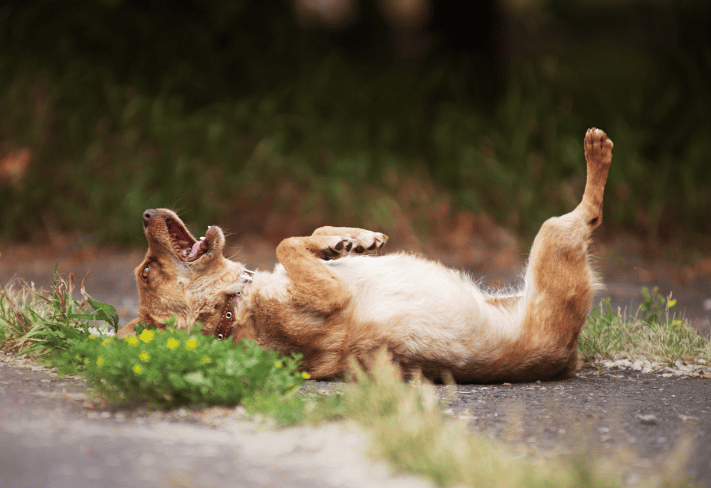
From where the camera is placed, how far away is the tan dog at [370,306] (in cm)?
411

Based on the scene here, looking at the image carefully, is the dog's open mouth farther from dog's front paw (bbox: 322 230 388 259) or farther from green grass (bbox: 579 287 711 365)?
green grass (bbox: 579 287 711 365)

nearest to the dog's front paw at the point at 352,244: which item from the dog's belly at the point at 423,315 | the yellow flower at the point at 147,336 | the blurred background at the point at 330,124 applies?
the dog's belly at the point at 423,315

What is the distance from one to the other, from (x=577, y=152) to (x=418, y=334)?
21.7 ft

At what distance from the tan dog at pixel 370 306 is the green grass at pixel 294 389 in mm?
359

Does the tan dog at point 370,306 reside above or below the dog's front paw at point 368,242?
below

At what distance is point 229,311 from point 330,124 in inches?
272

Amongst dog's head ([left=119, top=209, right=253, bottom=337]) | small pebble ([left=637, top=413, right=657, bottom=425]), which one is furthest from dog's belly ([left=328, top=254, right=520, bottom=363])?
small pebble ([left=637, top=413, right=657, bottom=425])

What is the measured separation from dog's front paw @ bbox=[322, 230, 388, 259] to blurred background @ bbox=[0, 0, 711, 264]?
15.7 feet

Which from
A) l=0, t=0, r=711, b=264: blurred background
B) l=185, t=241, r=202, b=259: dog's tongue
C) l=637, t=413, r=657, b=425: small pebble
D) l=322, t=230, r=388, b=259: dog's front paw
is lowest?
l=637, t=413, r=657, b=425: small pebble

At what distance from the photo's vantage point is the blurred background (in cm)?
933

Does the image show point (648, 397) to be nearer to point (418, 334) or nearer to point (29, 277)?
point (418, 334)

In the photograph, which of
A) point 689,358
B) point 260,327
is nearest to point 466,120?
point 689,358

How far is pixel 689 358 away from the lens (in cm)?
470

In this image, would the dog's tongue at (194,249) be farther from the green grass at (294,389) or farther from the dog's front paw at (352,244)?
the dog's front paw at (352,244)
